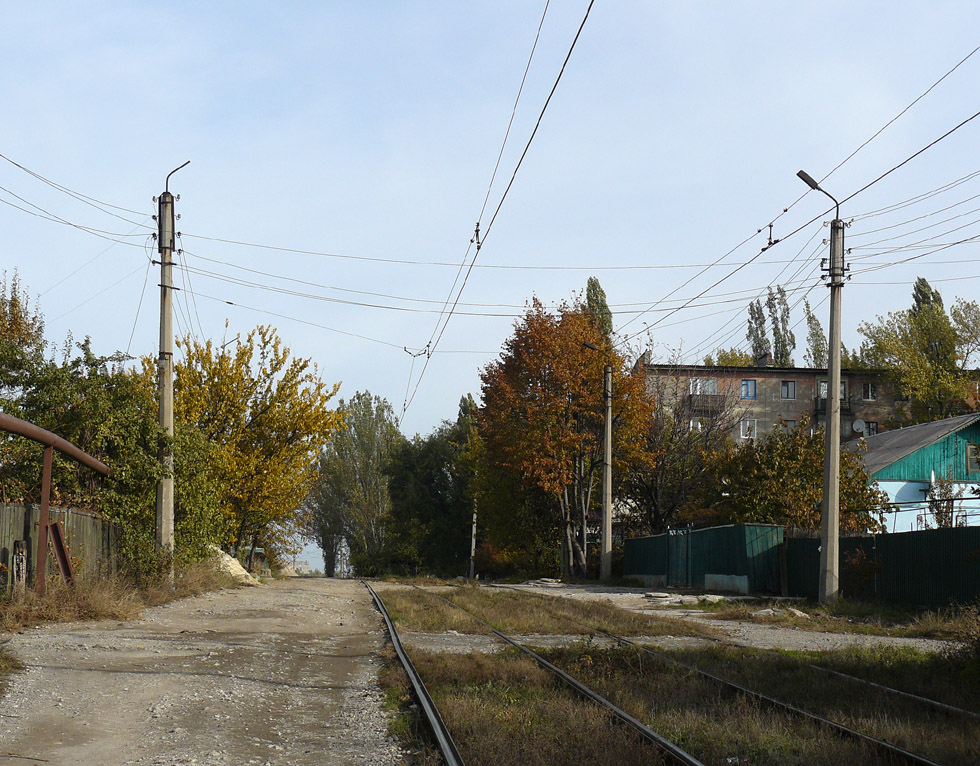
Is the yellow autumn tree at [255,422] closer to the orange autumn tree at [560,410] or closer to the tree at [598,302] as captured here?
the orange autumn tree at [560,410]

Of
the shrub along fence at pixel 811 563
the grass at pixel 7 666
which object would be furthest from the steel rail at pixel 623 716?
the shrub along fence at pixel 811 563

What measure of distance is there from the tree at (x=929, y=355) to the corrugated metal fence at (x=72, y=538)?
172 feet

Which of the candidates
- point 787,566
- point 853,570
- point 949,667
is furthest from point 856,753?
point 787,566

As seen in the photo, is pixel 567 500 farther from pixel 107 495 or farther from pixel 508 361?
pixel 107 495

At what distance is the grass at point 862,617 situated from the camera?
54.2 feet

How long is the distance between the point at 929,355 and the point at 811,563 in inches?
1779

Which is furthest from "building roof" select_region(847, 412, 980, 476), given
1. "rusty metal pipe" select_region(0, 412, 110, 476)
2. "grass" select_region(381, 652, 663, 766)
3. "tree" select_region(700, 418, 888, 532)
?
"grass" select_region(381, 652, 663, 766)

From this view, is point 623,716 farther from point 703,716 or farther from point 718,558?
point 718,558

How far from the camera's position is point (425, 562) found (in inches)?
2446

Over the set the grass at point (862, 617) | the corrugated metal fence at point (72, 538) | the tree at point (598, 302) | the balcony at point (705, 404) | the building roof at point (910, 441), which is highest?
the tree at point (598, 302)

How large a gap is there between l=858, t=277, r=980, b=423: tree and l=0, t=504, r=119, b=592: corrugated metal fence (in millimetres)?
52467

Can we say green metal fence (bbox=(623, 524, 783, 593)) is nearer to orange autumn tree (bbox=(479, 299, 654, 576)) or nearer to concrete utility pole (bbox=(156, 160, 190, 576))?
orange autumn tree (bbox=(479, 299, 654, 576))

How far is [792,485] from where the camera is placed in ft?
96.2

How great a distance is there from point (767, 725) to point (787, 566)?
66.4ft
